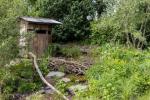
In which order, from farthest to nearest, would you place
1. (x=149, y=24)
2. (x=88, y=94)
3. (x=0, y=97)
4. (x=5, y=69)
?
(x=149, y=24) → (x=5, y=69) → (x=0, y=97) → (x=88, y=94)

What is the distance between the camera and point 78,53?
56.4 ft

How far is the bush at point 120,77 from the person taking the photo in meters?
9.95

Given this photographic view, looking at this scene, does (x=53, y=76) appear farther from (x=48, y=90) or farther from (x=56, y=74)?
(x=48, y=90)

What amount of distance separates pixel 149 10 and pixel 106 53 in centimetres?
369

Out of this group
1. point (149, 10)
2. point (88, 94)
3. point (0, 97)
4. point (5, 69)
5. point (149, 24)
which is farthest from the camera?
point (149, 24)

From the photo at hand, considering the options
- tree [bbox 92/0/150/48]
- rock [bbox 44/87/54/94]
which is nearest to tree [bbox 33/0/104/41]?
tree [bbox 92/0/150/48]

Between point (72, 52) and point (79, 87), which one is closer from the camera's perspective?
point (79, 87)

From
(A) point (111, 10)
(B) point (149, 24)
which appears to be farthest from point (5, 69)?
(B) point (149, 24)

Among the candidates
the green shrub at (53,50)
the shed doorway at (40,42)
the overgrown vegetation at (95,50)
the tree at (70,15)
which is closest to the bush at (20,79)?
the overgrown vegetation at (95,50)

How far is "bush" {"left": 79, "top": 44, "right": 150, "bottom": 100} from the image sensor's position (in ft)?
32.6

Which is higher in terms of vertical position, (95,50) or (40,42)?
(40,42)

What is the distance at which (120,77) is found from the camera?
35.3ft

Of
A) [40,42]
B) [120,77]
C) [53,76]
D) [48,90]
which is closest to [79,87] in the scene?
[48,90]

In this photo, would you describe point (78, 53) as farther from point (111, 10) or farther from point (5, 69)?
point (5, 69)
